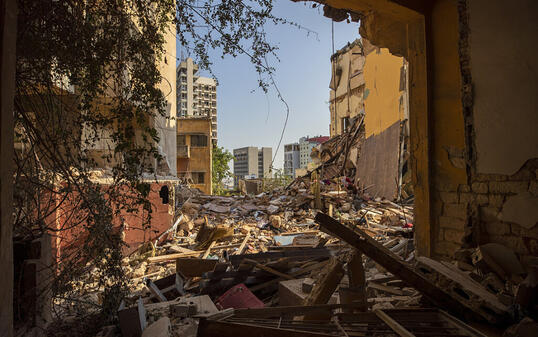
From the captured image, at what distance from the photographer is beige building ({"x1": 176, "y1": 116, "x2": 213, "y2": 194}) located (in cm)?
2633

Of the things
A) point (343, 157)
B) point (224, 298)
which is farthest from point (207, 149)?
point (224, 298)

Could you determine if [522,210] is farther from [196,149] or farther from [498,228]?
[196,149]

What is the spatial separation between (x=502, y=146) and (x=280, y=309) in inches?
119

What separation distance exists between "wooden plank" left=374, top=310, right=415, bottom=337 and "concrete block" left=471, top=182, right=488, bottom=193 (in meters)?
2.27

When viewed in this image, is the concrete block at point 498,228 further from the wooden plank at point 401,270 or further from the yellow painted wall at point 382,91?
the yellow painted wall at point 382,91

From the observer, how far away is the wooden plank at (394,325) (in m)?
2.07

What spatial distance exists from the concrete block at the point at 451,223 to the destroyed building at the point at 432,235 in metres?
0.01

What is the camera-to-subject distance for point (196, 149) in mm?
26641

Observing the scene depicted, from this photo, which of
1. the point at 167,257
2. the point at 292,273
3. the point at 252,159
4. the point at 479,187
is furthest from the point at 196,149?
the point at 252,159

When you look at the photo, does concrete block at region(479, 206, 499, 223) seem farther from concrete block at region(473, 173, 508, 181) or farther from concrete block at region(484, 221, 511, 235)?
concrete block at region(473, 173, 508, 181)

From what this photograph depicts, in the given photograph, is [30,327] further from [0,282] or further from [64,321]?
[0,282]

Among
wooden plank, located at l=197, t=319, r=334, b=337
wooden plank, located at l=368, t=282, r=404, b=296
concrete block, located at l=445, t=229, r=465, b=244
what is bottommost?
wooden plank, located at l=368, t=282, r=404, b=296

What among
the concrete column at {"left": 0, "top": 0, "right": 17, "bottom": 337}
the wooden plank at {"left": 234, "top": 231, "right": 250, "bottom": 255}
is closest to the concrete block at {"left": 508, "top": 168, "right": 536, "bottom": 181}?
the concrete column at {"left": 0, "top": 0, "right": 17, "bottom": 337}

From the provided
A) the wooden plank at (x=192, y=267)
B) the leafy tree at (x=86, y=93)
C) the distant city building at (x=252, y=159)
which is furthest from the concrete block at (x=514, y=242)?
the distant city building at (x=252, y=159)
